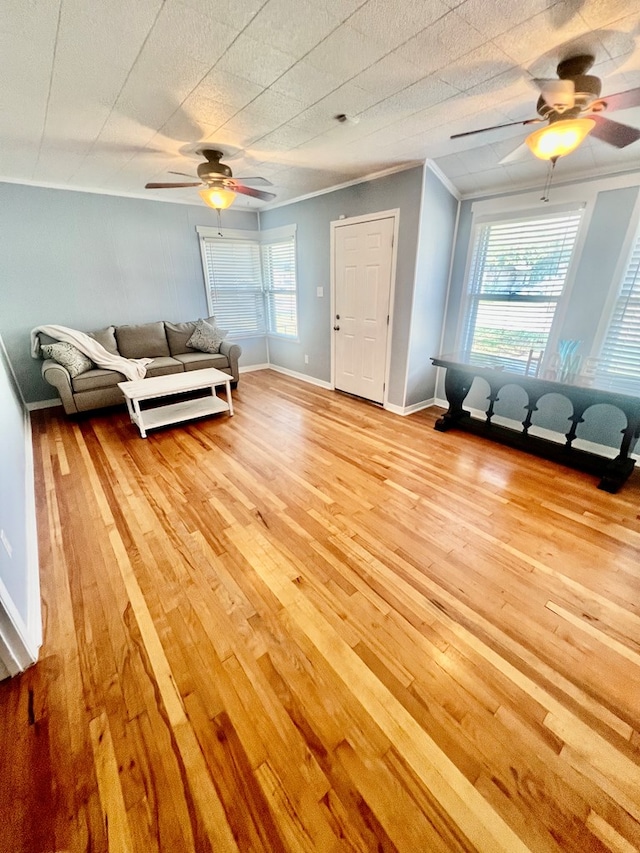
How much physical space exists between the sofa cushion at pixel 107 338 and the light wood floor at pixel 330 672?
7.10 feet

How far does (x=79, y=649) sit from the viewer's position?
1386 mm

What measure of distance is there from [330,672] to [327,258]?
4.31 m

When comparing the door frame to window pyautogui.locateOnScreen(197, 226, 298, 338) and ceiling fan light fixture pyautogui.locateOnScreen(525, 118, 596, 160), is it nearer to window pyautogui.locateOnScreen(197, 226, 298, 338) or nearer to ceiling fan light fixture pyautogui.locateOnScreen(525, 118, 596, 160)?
window pyautogui.locateOnScreen(197, 226, 298, 338)

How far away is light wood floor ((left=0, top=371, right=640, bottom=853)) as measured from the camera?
0.94 metres

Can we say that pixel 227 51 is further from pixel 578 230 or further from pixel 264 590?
pixel 578 230

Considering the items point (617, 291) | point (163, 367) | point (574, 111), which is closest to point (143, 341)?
point (163, 367)

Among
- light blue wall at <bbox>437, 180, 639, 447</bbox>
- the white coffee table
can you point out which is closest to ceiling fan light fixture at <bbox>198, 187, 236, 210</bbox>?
the white coffee table

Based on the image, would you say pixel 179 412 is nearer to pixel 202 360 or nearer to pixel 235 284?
pixel 202 360

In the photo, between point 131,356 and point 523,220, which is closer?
point 523,220

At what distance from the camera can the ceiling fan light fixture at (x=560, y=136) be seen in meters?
1.54

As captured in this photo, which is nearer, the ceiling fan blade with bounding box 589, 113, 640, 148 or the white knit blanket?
the ceiling fan blade with bounding box 589, 113, 640, 148

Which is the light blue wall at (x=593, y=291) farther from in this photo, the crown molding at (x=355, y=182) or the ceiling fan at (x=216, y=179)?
the ceiling fan at (x=216, y=179)

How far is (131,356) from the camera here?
13.9 feet

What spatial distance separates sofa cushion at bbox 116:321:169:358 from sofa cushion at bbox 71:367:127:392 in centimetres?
50
